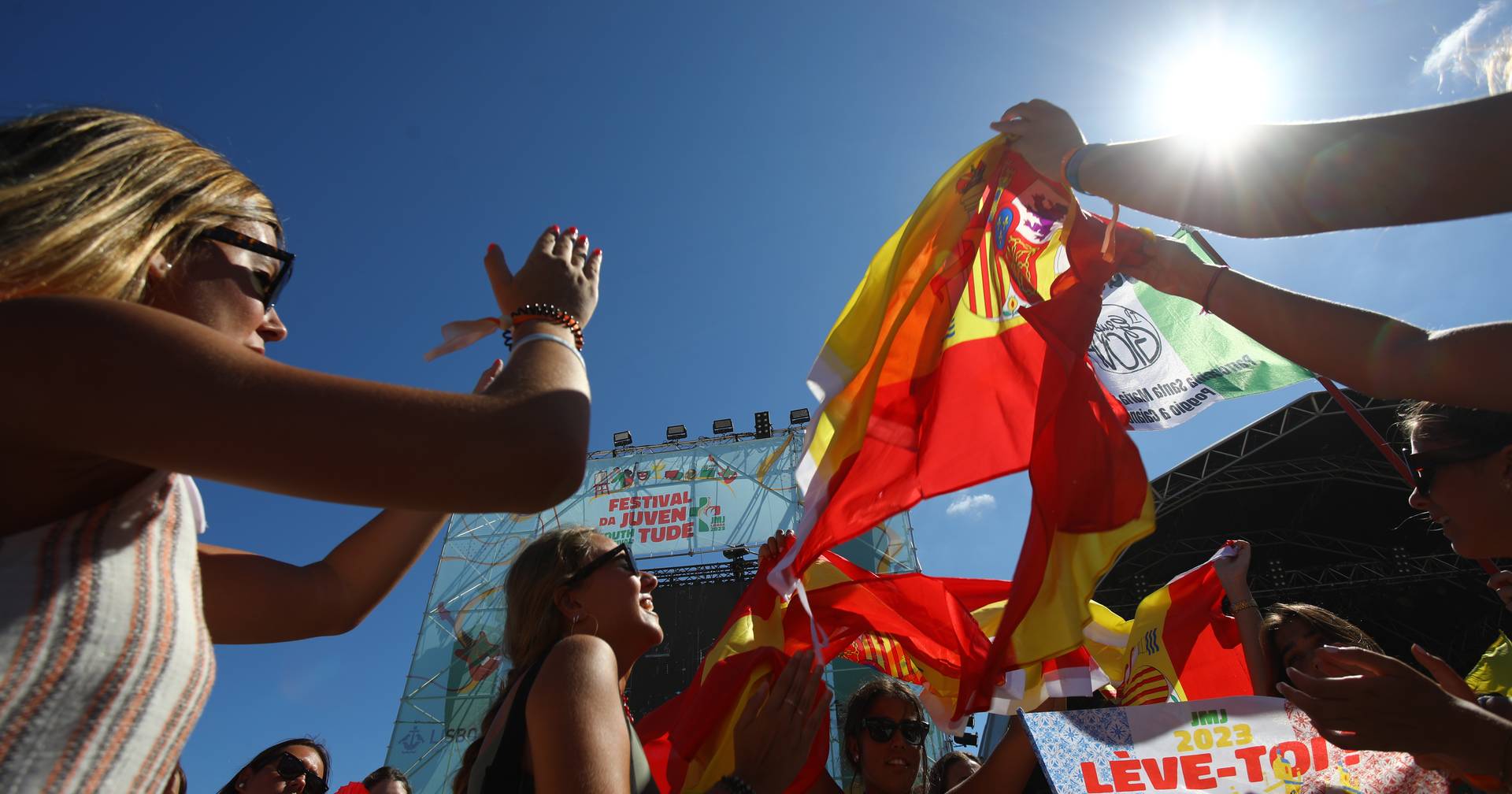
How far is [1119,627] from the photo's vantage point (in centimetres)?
342

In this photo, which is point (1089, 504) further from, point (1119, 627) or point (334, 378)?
point (334, 378)

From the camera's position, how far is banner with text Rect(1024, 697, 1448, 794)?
7.46 ft

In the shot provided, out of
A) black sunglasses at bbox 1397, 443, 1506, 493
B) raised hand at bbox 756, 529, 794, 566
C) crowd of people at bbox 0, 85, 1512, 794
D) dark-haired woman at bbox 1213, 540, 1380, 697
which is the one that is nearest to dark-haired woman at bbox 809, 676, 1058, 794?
raised hand at bbox 756, 529, 794, 566

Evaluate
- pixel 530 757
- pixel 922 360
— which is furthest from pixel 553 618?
pixel 922 360

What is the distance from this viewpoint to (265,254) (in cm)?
114

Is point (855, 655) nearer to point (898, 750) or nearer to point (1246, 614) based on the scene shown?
point (898, 750)

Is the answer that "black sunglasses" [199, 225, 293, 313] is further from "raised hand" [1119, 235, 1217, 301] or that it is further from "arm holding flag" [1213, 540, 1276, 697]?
"arm holding flag" [1213, 540, 1276, 697]

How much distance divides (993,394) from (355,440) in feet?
8.39

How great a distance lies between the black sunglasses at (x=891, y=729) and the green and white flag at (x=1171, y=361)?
1523 millimetres

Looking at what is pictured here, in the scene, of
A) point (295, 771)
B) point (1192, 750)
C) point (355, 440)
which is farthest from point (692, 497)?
point (355, 440)

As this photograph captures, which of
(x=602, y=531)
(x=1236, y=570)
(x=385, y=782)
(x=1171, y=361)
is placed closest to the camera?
(x=1236, y=570)

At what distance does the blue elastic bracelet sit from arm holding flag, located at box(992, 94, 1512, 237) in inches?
2.5

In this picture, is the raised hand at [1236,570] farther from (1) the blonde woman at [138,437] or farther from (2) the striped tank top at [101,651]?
(2) the striped tank top at [101,651]

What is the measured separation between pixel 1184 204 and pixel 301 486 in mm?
1767
